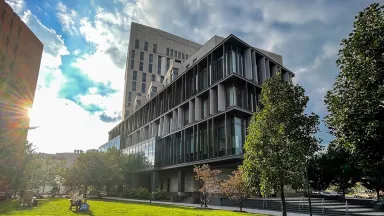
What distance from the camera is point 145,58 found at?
96438 mm

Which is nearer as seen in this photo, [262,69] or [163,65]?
[262,69]

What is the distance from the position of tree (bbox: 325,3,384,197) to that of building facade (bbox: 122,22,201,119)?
84.2 m

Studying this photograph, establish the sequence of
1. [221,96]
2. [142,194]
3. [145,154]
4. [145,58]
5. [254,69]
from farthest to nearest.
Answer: [145,58]
[145,154]
[142,194]
[254,69]
[221,96]

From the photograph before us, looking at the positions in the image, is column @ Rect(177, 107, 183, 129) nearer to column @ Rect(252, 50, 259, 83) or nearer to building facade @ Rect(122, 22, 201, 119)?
column @ Rect(252, 50, 259, 83)

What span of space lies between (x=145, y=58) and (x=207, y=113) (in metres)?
63.6

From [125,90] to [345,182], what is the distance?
7452cm

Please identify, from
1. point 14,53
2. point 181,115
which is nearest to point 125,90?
point 14,53

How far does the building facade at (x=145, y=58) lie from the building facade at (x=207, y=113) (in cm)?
4174

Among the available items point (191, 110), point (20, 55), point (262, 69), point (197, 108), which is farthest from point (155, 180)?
point (20, 55)

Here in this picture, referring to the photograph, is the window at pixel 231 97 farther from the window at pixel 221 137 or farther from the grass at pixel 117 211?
the grass at pixel 117 211

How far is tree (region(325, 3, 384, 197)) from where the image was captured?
10912 millimetres

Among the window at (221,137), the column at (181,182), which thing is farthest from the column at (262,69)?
the column at (181,182)

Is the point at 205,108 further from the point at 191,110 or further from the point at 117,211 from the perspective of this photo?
the point at 117,211

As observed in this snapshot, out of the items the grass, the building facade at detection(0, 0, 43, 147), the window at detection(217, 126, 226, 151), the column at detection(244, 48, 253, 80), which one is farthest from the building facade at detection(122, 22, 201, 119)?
the grass
